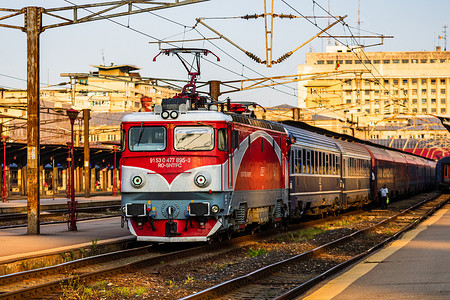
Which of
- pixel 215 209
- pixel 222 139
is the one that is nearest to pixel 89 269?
pixel 215 209

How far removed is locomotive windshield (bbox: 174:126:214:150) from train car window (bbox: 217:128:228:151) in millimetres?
172

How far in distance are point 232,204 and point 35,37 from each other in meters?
8.21

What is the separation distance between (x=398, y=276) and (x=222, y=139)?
6095 millimetres

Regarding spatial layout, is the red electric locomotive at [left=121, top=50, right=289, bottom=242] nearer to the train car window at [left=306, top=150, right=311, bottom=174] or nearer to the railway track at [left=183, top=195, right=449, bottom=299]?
the railway track at [left=183, top=195, right=449, bottom=299]

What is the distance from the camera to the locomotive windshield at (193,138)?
17.5 metres

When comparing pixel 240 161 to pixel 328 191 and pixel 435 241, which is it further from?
Answer: pixel 328 191

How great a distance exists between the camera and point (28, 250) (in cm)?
1650

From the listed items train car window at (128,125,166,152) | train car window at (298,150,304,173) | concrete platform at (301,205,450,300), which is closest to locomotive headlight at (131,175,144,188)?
train car window at (128,125,166,152)

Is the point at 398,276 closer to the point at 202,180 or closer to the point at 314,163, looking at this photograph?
the point at 202,180

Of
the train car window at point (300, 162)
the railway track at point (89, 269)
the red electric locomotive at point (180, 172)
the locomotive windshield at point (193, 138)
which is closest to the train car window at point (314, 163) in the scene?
the train car window at point (300, 162)

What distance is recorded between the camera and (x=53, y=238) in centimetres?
1984

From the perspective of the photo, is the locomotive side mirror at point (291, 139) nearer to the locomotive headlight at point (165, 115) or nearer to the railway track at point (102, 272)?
the railway track at point (102, 272)

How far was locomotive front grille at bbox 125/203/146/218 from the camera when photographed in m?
A: 17.2

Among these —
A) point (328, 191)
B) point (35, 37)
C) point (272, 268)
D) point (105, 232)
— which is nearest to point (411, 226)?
point (328, 191)
